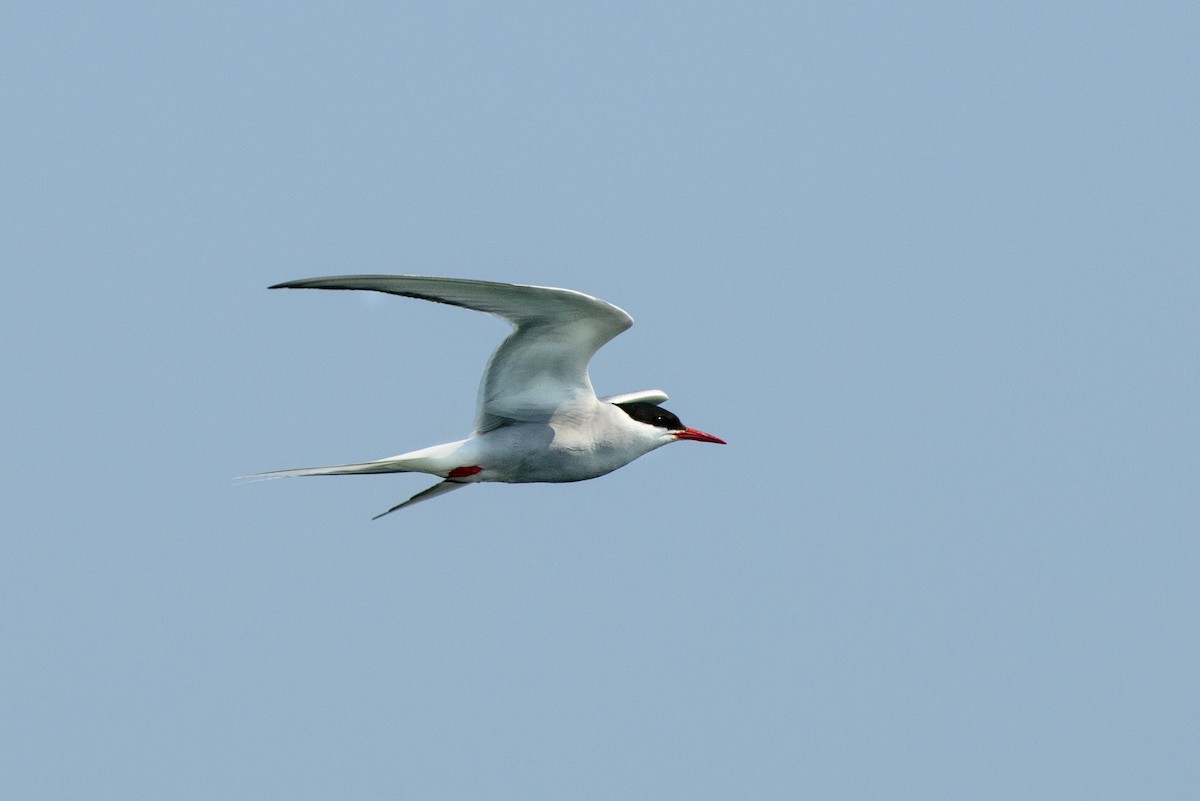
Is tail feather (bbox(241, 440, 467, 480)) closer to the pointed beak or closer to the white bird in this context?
the white bird

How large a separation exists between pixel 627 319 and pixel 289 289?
2.76 meters

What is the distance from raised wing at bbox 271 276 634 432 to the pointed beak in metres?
1.32

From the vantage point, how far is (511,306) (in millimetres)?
9484

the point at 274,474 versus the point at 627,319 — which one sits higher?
the point at 627,319

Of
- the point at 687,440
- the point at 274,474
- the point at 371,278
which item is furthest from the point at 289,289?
the point at 687,440

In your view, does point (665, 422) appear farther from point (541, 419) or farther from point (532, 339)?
point (532, 339)

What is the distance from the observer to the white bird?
9922 millimetres

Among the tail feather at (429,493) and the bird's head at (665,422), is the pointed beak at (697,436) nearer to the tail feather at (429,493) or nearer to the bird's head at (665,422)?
the bird's head at (665,422)

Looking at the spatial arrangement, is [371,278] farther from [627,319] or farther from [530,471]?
[530,471]

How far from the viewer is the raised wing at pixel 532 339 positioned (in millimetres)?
8906

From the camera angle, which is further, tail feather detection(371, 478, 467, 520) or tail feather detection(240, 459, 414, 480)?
tail feather detection(371, 478, 467, 520)

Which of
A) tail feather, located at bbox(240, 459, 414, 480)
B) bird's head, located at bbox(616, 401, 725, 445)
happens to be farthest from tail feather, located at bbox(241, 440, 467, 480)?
→ bird's head, located at bbox(616, 401, 725, 445)

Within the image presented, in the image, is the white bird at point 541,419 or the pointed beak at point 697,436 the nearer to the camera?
the white bird at point 541,419

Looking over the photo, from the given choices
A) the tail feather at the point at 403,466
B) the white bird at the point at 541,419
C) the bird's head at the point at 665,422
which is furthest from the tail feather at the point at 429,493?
the bird's head at the point at 665,422
